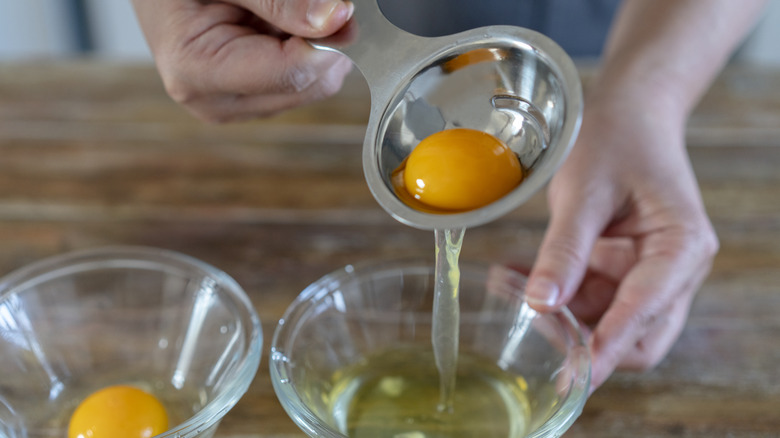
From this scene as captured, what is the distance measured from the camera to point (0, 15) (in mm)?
2582

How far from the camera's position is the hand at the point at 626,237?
98 centimetres

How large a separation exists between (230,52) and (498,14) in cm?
84

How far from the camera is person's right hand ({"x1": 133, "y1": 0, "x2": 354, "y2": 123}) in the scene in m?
0.94

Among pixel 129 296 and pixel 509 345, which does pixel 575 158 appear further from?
pixel 129 296

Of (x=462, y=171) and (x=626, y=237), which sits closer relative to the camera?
(x=462, y=171)

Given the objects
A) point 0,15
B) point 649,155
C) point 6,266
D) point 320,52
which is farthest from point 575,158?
point 0,15

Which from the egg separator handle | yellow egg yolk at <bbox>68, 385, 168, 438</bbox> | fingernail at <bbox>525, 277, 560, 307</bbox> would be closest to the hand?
fingernail at <bbox>525, 277, 560, 307</bbox>

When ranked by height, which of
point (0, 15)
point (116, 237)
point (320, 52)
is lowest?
point (0, 15)

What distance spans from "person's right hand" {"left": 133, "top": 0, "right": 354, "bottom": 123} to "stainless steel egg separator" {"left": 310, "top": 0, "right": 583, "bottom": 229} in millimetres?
66

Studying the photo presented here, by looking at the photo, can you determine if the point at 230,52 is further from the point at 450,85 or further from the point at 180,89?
the point at 450,85

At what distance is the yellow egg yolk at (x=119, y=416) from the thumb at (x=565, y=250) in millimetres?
504

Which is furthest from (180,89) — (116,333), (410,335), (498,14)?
(498,14)

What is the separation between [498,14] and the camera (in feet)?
5.33

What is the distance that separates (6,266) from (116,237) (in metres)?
0.18
